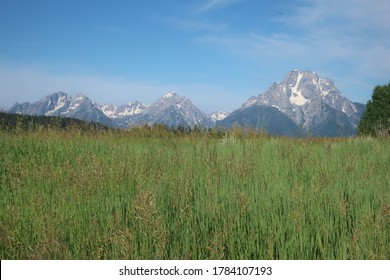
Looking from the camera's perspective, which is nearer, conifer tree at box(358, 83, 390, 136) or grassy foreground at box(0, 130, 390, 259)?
grassy foreground at box(0, 130, 390, 259)

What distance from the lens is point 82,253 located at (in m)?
3.15

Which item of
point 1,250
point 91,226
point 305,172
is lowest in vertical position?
point 1,250

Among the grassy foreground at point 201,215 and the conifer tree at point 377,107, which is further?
the conifer tree at point 377,107

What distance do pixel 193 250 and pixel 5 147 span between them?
6.83 m

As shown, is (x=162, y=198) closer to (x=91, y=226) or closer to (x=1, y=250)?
(x=91, y=226)

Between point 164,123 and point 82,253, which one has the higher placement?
point 164,123

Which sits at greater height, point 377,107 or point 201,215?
point 377,107

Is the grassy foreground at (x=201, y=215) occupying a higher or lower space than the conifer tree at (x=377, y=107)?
lower

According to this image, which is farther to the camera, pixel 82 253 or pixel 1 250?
pixel 1 250

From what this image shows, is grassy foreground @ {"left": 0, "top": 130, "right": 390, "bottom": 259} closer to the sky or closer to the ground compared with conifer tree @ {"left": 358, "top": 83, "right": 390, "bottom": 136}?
closer to the ground

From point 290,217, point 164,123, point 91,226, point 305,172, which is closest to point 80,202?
point 91,226

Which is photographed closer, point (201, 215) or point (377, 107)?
point (201, 215)

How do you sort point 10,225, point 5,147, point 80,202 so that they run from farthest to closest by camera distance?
point 5,147 < point 80,202 < point 10,225

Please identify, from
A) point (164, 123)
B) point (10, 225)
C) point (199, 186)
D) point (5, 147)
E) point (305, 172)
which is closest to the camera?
point (10, 225)
